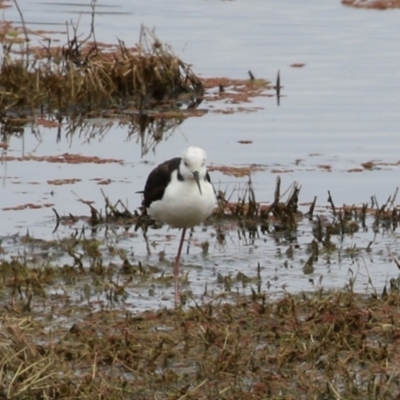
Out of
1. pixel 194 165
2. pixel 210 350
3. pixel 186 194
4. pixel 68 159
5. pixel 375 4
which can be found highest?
pixel 375 4

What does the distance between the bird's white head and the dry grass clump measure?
5.66m

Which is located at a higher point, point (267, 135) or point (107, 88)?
point (107, 88)

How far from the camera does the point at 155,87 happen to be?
1451 centimetres

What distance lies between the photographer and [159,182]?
8805 mm

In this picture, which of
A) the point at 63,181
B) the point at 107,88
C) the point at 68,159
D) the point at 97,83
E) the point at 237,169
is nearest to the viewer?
the point at 63,181

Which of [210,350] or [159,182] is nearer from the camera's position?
[210,350]

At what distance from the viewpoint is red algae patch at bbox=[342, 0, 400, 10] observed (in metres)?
21.4

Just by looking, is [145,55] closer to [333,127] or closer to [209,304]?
[333,127]

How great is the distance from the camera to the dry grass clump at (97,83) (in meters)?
14.0

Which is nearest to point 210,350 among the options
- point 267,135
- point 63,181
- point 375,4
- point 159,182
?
point 159,182

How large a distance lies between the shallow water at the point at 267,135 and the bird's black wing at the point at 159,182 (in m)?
0.47

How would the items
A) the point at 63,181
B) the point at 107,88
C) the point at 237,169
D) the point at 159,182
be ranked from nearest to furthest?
the point at 159,182, the point at 63,181, the point at 237,169, the point at 107,88

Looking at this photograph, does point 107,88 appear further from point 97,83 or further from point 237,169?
point 237,169

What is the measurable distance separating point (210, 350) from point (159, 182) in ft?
7.55
